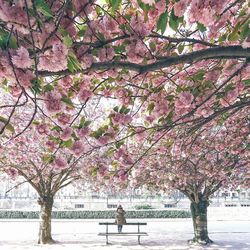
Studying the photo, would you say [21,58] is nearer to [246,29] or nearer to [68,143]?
[246,29]

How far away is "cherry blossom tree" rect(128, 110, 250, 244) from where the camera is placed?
8.85 metres

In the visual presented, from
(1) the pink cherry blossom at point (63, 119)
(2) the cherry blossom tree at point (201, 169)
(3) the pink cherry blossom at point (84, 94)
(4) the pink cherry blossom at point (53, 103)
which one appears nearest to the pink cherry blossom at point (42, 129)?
(1) the pink cherry blossom at point (63, 119)

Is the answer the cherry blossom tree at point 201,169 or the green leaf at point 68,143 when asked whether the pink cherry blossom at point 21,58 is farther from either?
the cherry blossom tree at point 201,169

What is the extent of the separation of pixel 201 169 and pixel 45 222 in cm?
593

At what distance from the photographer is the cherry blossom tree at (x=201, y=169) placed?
29.0ft

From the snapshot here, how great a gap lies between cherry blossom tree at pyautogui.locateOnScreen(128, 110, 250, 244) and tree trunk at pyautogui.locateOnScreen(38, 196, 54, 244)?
10.8 feet

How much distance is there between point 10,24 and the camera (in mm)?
2502

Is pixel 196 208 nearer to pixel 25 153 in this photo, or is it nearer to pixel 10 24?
pixel 25 153

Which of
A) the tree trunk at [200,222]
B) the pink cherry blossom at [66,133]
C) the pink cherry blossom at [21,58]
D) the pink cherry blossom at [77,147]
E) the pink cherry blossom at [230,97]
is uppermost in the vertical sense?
the pink cherry blossom at [230,97]

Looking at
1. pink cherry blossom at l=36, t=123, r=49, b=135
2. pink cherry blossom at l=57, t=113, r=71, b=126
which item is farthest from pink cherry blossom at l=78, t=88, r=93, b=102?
pink cherry blossom at l=36, t=123, r=49, b=135

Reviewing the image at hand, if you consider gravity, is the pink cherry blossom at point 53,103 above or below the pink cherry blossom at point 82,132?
above

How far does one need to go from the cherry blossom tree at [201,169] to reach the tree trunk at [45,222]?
10.8 ft

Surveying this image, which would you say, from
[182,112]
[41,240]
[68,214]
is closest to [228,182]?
[41,240]

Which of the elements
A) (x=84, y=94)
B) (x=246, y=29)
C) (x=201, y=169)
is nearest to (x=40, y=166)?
(x=201, y=169)
